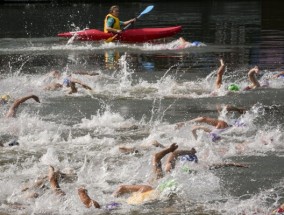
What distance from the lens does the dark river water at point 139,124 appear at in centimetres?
817

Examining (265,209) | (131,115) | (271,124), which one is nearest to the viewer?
(265,209)

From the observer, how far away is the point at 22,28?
31859mm

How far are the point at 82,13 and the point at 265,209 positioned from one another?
33.5 metres

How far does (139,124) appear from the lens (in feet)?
38.3

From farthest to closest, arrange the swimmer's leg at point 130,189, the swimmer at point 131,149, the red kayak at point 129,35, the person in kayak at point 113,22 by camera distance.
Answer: the red kayak at point 129,35 < the person in kayak at point 113,22 < the swimmer at point 131,149 < the swimmer's leg at point 130,189

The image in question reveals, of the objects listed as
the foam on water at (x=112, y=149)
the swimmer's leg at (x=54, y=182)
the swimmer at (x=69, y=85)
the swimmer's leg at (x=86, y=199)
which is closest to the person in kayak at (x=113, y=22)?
the swimmer at (x=69, y=85)

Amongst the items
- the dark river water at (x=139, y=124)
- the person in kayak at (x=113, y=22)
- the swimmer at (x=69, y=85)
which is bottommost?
the dark river water at (x=139, y=124)

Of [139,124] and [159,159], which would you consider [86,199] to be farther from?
[139,124]

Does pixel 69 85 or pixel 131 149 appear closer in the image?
pixel 131 149

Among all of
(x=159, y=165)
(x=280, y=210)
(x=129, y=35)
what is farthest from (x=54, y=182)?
(x=129, y=35)

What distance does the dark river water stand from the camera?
817 centimetres

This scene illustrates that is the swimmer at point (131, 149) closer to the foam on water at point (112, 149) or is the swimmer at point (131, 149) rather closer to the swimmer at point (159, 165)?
the foam on water at point (112, 149)

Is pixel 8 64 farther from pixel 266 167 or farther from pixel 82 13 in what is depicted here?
pixel 82 13

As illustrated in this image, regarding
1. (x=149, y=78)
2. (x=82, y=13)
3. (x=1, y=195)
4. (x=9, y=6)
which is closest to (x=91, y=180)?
(x=1, y=195)
